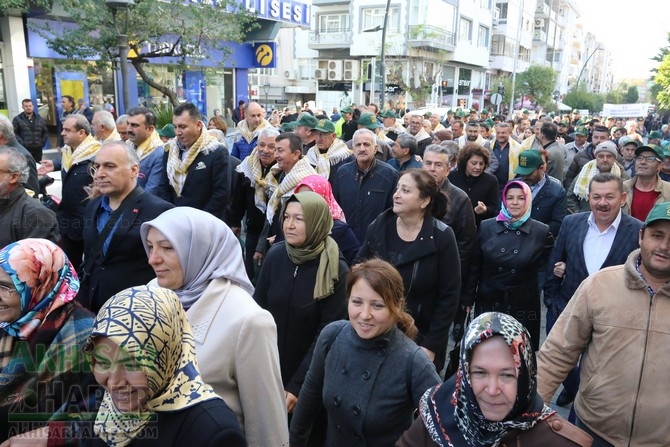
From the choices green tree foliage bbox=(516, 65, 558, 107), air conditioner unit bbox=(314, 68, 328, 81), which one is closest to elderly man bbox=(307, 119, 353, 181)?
air conditioner unit bbox=(314, 68, 328, 81)

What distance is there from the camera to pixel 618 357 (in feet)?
8.50

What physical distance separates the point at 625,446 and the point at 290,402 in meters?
1.82

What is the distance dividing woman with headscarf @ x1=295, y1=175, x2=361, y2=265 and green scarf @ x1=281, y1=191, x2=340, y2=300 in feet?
2.69

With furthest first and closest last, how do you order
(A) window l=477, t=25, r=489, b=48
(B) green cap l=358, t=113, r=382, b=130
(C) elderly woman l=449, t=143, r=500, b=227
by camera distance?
(A) window l=477, t=25, r=489, b=48
(B) green cap l=358, t=113, r=382, b=130
(C) elderly woman l=449, t=143, r=500, b=227

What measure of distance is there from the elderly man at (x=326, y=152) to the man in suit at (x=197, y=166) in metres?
1.38

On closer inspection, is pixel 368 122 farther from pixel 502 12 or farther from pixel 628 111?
pixel 502 12

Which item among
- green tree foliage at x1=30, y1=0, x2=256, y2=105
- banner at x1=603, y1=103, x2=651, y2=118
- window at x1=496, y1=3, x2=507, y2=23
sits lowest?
banner at x1=603, y1=103, x2=651, y2=118

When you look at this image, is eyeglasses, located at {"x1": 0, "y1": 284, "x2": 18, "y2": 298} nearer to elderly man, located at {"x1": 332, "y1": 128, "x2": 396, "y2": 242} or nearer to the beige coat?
the beige coat

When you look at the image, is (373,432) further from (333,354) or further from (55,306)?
(55,306)

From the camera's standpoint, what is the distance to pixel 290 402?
10.5 feet

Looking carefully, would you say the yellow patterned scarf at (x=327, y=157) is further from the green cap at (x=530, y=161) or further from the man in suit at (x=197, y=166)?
the green cap at (x=530, y=161)

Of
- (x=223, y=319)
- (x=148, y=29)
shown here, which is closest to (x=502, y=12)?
(x=148, y=29)

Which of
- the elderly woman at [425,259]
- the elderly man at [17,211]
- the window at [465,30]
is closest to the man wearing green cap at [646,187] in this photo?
the elderly woman at [425,259]

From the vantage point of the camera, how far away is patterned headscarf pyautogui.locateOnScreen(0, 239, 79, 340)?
8.05 ft
